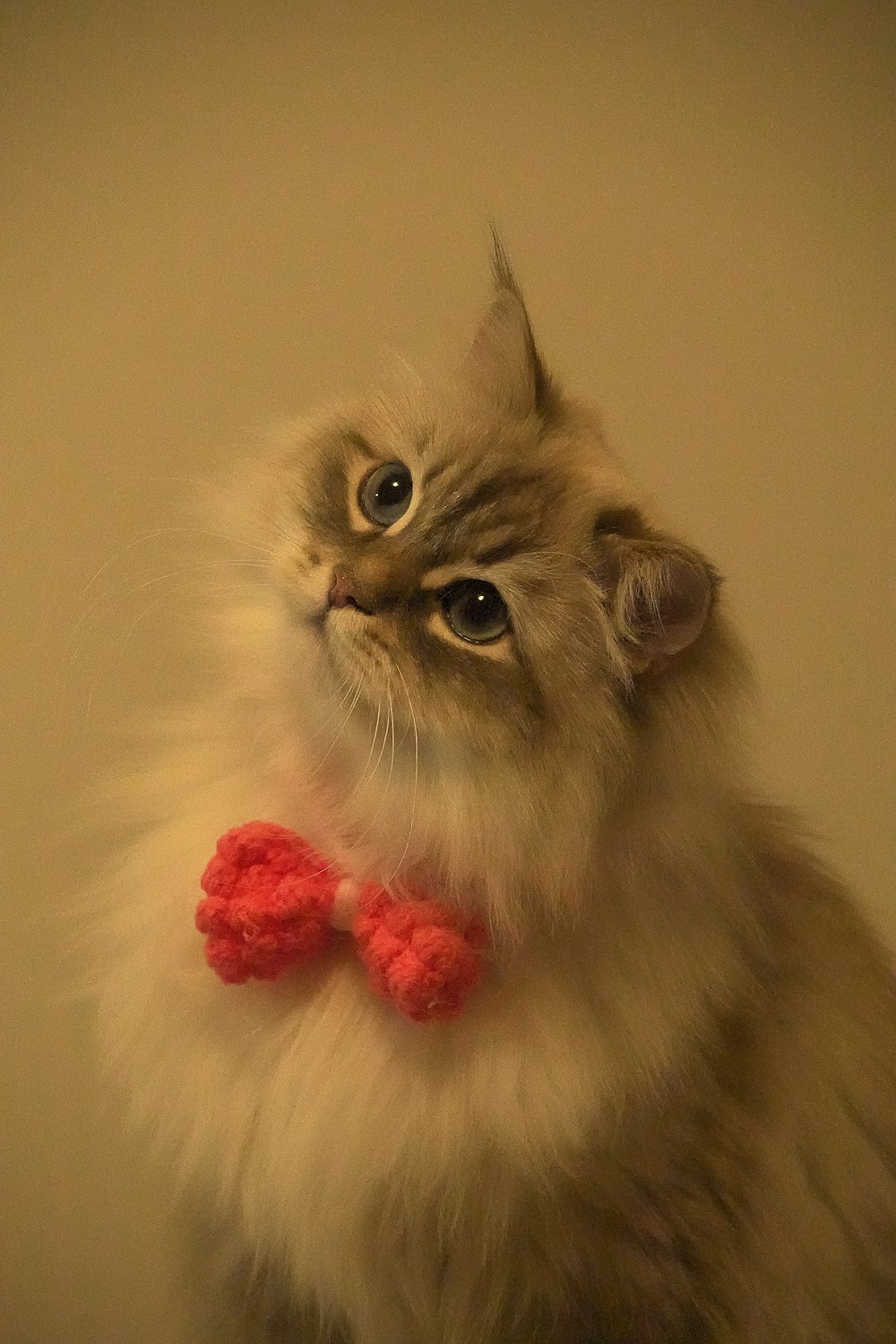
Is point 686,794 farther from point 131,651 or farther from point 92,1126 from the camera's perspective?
point 92,1126

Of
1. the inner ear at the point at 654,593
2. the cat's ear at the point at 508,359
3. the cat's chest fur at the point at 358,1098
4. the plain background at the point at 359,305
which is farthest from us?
the plain background at the point at 359,305

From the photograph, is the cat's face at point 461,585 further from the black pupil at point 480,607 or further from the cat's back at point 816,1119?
the cat's back at point 816,1119

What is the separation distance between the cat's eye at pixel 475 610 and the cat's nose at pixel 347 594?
0.23ft

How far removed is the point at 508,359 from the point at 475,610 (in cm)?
27

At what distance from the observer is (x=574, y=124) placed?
1377mm

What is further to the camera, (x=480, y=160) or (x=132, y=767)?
(x=480, y=160)

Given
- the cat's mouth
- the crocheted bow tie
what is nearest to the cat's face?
the cat's mouth

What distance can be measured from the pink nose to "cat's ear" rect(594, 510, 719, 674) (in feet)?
0.65

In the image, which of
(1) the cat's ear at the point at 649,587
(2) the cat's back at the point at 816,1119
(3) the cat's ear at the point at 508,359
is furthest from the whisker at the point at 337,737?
(2) the cat's back at the point at 816,1119

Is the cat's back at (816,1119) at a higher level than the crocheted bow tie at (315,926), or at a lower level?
lower

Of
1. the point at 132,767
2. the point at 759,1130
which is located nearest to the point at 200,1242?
the point at 132,767

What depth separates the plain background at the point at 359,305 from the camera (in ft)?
4.11

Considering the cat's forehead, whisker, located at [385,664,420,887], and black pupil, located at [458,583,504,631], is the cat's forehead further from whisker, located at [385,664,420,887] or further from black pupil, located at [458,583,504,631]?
whisker, located at [385,664,420,887]

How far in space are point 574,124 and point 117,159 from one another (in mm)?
653
